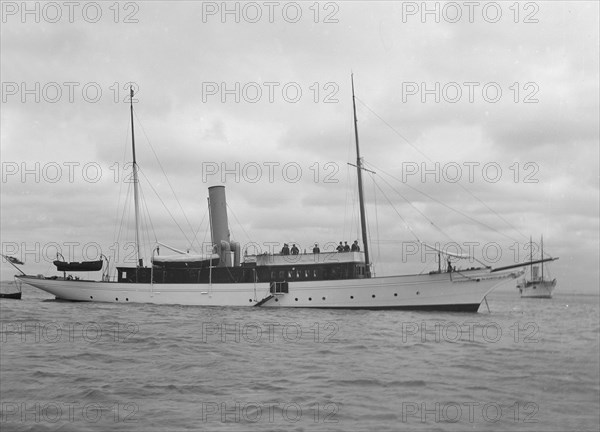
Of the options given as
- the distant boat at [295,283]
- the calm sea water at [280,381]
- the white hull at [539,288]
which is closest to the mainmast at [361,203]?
the distant boat at [295,283]

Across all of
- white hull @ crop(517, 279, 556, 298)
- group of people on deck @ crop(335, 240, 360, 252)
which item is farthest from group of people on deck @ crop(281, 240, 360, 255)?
white hull @ crop(517, 279, 556, 298)

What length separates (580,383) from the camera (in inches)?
518

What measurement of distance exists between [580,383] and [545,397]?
226cm

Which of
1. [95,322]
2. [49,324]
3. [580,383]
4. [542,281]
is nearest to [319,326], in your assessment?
[95,322]

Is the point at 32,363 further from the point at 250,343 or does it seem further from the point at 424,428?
the point at 424,428

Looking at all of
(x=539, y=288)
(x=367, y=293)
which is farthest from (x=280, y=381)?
(x=539, y=288)

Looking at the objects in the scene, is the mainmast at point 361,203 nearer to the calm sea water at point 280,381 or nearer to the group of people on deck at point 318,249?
the group of people on deck at point 318,249

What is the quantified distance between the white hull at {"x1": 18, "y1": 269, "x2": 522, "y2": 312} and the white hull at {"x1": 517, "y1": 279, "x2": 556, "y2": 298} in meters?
82.0

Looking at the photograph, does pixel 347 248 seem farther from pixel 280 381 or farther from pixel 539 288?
pixel 539 288

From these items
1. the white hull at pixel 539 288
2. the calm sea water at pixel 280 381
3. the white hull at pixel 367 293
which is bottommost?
the white hull at pixel 539 288

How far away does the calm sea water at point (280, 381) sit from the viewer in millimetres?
9156

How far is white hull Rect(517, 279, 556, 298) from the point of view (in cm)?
11014

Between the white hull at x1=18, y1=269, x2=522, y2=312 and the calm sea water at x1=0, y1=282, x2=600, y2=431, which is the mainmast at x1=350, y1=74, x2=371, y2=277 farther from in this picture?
the calm sea water at x1=0, y1=282, x2=600, y2=431

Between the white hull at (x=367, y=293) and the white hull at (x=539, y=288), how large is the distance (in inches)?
3230
